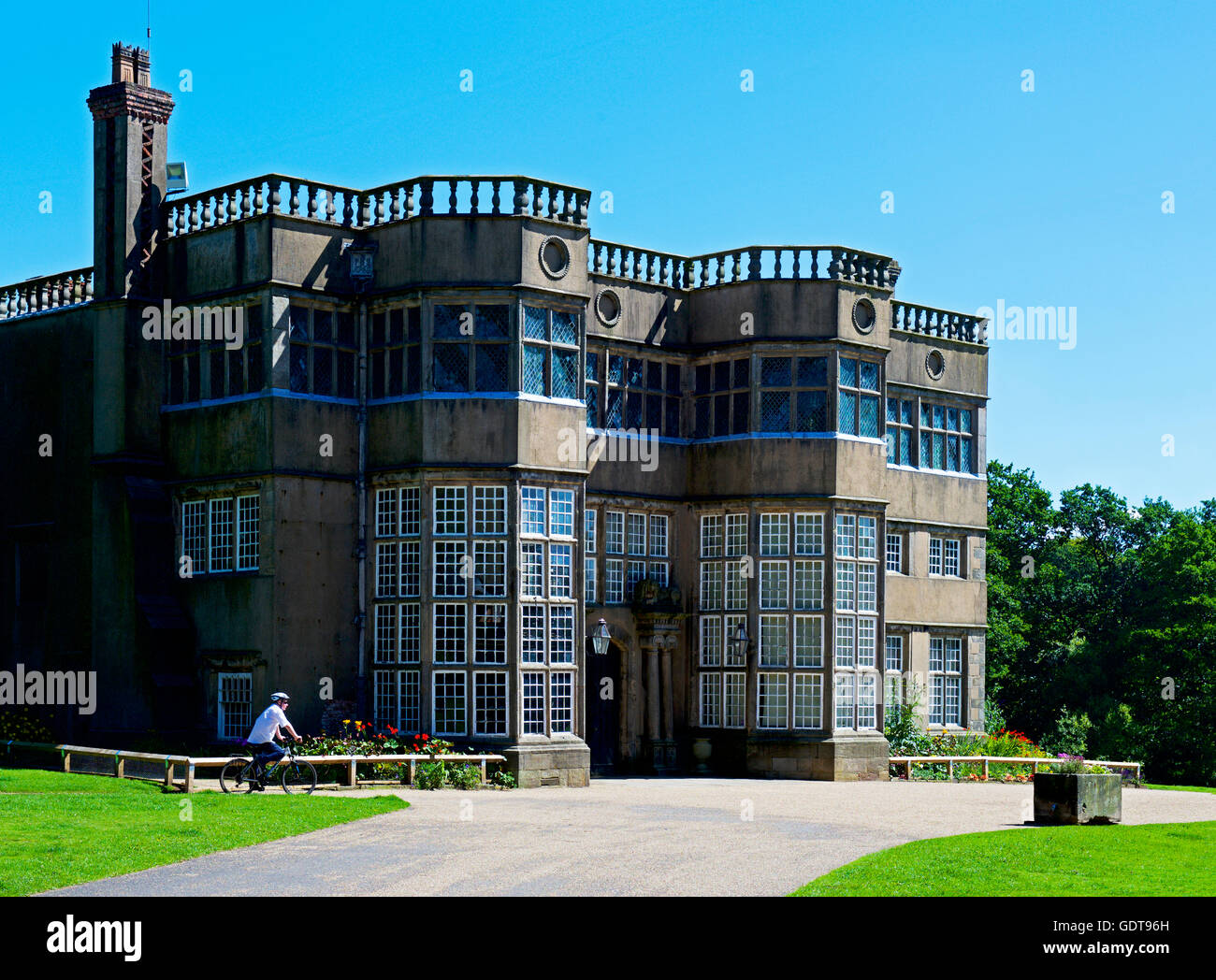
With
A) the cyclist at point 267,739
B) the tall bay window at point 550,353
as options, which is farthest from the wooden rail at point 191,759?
the tall bay window at point 550,353

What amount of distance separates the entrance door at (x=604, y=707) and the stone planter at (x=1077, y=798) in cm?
1169

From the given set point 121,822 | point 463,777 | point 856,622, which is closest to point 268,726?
point 121,822

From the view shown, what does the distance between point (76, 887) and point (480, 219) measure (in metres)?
17.4

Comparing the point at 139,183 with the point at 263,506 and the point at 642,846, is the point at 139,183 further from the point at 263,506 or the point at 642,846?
the point at 642,846

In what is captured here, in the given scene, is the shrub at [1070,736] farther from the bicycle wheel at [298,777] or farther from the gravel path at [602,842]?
the bicycle wheel at [298,777]

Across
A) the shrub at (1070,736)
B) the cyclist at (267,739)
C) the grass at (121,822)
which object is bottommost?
the shrub at (1070,736)

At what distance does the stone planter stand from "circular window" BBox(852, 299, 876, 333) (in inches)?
523

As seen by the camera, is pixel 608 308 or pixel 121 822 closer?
pixel 121 822

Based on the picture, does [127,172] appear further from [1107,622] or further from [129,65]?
[1107,622]

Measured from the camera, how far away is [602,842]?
2073 centimetres

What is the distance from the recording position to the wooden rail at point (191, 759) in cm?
2541

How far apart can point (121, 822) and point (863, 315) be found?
20599mm

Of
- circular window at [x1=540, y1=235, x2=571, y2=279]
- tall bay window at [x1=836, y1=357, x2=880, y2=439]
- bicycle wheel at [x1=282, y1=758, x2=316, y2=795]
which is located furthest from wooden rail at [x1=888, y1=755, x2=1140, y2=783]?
bicycle wheel at [x1=282, y1=758, x2=316, y2=795]
